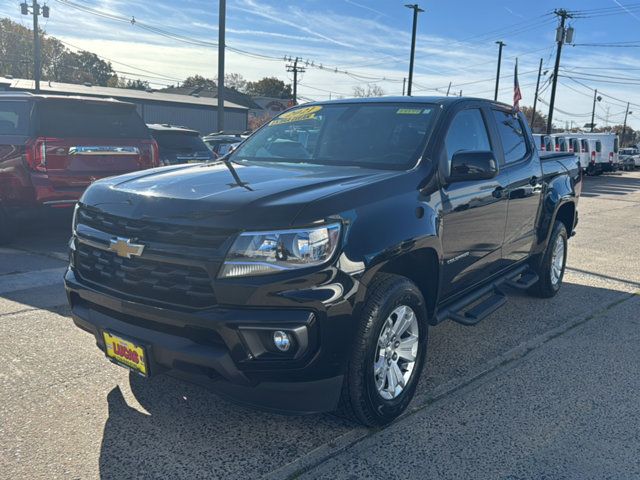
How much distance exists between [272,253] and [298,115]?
2.23 meters

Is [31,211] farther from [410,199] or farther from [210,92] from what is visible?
[210,92]

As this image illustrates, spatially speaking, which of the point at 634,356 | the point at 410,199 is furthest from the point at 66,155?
the point at 634,356

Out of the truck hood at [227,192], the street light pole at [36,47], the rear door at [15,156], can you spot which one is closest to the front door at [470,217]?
the truck hood at [227,192]

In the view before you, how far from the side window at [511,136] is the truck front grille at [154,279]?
3008 millimetres

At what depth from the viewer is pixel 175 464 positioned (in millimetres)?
2768

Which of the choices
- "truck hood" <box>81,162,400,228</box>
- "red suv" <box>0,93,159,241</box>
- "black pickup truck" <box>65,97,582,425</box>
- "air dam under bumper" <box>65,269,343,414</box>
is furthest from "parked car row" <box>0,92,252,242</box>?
"air dam under bumper" <box>65,269,343,414</box>

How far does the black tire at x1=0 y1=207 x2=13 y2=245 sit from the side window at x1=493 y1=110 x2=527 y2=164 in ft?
18.5

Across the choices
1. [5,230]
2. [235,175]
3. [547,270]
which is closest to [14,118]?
[5,230]

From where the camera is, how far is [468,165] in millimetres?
3584

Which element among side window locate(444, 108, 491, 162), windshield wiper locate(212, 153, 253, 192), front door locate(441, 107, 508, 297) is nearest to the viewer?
windshield wiper locate(212, 153, 253, 192)

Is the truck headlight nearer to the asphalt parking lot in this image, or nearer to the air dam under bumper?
the air dam under bumper

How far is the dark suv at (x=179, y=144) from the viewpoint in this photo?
10.6m

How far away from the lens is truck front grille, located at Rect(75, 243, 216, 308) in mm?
2682

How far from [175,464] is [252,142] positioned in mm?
Result: 2617
